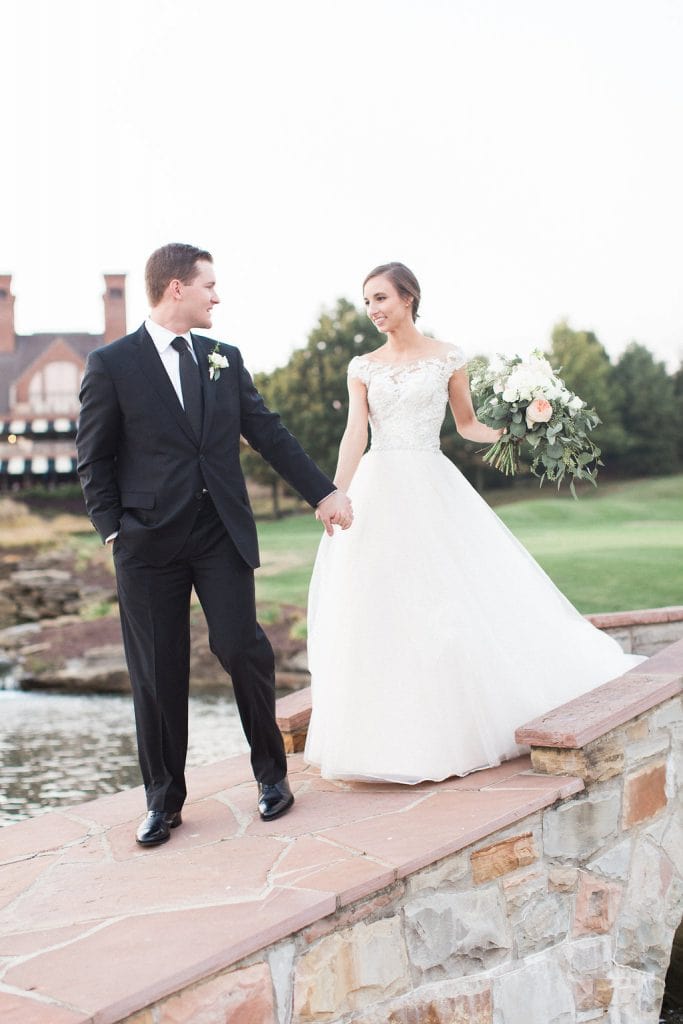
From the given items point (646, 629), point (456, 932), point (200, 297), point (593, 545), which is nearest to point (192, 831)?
point (456, 932)

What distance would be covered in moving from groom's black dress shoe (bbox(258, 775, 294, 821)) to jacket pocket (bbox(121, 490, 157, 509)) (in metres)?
1.15

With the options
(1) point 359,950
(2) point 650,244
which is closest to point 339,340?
(2) point 650,244

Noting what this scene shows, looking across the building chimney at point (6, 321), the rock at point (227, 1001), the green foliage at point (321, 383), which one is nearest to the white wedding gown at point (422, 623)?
the rock at point (227, 1001)

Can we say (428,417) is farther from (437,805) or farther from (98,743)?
(98,743)

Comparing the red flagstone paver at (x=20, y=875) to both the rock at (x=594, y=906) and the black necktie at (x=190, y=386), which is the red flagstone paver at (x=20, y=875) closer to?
the black necktie at (x=190, y=386)

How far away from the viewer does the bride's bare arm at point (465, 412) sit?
177 inches

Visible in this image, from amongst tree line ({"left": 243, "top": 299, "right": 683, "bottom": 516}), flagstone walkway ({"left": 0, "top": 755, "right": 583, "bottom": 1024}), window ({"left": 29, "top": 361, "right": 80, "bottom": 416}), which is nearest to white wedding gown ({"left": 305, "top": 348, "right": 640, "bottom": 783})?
flagstone walkway ({"left": 0, "top": 755, "right": 583, "bottom": 1024})

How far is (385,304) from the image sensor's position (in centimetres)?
432

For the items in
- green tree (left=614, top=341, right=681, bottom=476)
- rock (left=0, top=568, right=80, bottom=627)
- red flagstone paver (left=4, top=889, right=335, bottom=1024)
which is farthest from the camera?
green tree (left=614, top=341, right=681, bottom=476)

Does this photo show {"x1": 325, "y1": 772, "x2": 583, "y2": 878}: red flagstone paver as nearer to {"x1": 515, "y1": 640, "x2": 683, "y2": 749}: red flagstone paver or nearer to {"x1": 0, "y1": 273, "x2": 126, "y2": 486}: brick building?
{"x1": 515, "y1": 640, "x2": 683, "y2": 749}: red flagstone paver

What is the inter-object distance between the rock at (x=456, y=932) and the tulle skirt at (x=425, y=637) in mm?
682

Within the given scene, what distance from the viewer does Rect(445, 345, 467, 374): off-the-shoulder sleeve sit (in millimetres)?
4430

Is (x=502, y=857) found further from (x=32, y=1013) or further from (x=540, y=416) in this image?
(x=540, y=416)

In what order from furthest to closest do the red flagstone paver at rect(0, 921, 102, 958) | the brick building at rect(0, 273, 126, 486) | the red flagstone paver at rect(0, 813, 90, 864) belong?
the brick building at rect(0, 273, 126, 486)
the red flagstone paver at rect(0, 813, 90, 864)
the red flagstone paver at rect(0, 921, 102, 958)
